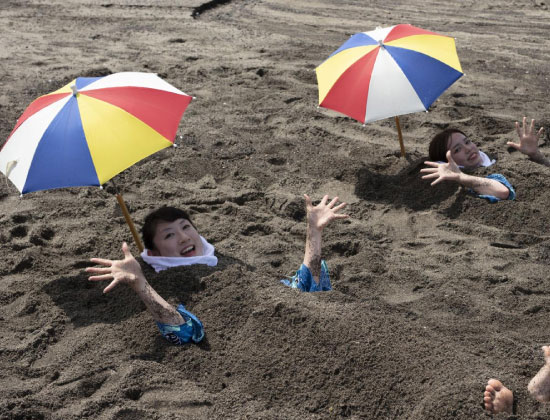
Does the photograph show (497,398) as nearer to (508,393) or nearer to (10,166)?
(508,393)

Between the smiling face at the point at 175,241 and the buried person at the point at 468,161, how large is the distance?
6.20 feet

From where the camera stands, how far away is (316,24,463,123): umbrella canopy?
17.8 ft

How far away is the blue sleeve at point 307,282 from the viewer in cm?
424

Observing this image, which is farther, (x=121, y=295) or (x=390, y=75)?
(x=390, y=75)

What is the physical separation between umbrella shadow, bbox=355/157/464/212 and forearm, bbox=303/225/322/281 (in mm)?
1473

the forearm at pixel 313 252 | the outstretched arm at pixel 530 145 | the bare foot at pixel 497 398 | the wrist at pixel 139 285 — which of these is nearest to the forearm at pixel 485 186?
the outstretched arm at pixel 530 145

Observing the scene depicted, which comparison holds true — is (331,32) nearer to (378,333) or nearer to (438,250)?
(438,250)

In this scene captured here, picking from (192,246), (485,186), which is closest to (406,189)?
(485,186)

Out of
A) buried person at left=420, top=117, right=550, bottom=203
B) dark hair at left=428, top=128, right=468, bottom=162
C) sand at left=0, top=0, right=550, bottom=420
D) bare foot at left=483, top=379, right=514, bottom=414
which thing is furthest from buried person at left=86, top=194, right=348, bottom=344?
dark hair at left=428, top=128, right=468, bottom=162

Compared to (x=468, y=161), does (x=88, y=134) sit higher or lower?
higher

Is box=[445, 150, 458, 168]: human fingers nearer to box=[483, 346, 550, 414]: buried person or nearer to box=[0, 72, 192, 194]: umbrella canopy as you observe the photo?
box=[0, 72, 192, 194]: umbrella canopy

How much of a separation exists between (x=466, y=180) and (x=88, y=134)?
2848 mm

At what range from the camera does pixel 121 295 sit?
4223mm

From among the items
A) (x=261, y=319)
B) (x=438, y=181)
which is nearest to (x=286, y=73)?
(x=438, y=181)
